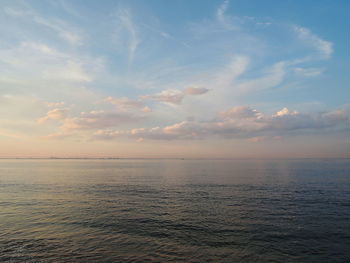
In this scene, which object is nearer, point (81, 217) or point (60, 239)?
point (60, 239)

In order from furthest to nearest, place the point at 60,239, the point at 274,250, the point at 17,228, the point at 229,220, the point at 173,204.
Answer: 1. the point at 173,204
2. the point at 229,220
3. the point at 17,228
4. the point at 60,239
5. the point at 274,250

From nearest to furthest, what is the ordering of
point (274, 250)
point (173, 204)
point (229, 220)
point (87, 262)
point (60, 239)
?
1. point (87, 262)
2. point (274, 250)
3. point (60, 239)
4. point (229, 220)
5. point (173, 204)

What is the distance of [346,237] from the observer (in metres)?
26.9

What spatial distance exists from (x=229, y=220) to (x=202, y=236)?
A: 7976 millimetres

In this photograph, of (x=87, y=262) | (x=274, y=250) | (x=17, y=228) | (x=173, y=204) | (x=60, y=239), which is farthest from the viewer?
(x=173, y=204)

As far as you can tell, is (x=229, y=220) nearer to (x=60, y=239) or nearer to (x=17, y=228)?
(x=60, y=239)

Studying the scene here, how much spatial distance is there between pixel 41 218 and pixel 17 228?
16.6ft

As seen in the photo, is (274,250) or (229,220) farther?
(229,220)

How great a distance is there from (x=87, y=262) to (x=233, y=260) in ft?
41.5

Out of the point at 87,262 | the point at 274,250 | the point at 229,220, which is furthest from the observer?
the point at 229,220

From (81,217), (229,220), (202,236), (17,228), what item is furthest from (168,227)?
(17,228)

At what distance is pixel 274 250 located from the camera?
927 inches

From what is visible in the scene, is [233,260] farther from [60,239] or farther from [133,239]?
[60,239]

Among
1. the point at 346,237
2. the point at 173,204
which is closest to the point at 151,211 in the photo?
the point at 173,204
